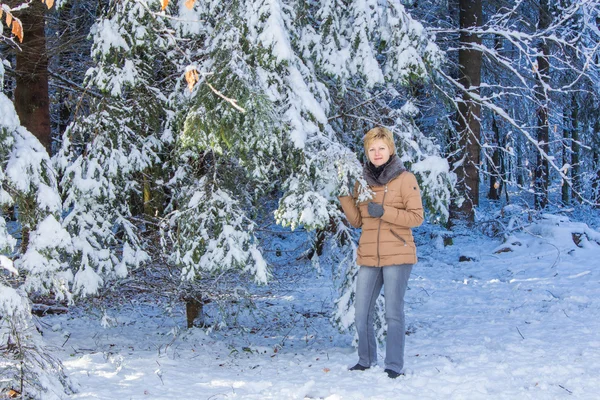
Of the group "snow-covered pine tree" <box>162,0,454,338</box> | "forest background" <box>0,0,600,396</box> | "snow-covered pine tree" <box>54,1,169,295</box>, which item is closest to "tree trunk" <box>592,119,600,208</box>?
"forest background" <box>0,0,600,396</box>

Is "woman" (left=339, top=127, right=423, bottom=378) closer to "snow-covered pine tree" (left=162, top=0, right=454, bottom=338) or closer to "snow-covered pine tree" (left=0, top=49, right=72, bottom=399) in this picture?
"snow-covered pine tree" (left=162, top=0, right=454, bottom=338)

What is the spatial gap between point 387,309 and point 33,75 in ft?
15.8

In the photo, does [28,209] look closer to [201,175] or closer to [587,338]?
[201,175]

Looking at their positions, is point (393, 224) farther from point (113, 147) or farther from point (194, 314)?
point (194, 314)

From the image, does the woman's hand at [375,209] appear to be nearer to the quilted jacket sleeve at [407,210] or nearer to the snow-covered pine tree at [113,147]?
the quilted jacket sleeve at [407,210]

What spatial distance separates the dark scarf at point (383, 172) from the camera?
425 cm

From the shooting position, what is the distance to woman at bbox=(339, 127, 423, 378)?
163 inches

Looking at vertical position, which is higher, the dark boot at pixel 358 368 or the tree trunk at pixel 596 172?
the tree trunk at pixel 596 172

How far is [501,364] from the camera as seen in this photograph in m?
4.38

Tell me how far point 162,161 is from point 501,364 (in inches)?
151

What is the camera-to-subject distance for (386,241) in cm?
420

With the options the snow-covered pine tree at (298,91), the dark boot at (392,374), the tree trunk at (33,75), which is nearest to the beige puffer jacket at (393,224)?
the snow-covered pine tree at (298,91)

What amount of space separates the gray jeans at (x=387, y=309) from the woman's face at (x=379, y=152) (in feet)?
2.78

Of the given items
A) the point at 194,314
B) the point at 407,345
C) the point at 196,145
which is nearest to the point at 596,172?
the point at 407,345
